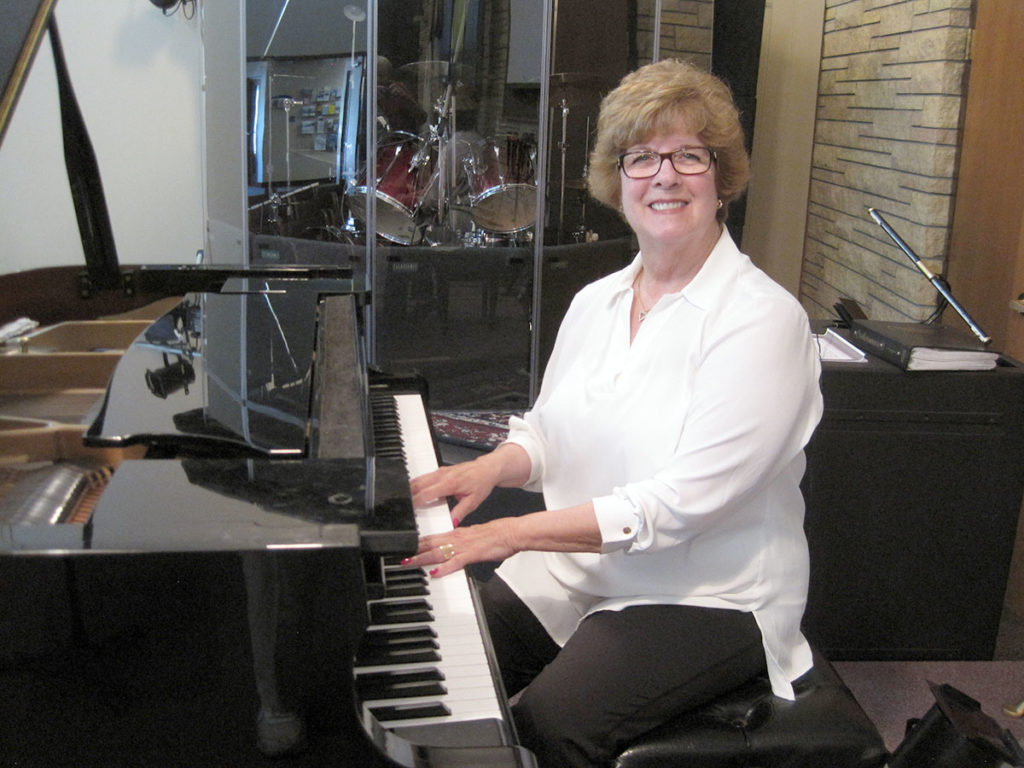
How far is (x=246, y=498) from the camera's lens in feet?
3.28

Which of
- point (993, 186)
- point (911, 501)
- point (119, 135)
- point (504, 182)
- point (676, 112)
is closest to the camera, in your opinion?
point (676, 112)

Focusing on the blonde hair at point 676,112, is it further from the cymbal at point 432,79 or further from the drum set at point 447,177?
the cymbal at point 432,79

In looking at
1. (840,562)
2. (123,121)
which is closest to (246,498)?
(840,562)

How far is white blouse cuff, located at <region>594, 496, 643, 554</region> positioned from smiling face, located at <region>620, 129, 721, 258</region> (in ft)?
1.52

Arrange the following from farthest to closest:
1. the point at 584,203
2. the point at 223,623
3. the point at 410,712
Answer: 1. the point at 584,203
2. the point at 410,712
3. the point at 223,623

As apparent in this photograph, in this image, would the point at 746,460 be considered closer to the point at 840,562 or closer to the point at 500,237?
the point at 840,562

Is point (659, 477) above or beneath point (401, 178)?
beneath

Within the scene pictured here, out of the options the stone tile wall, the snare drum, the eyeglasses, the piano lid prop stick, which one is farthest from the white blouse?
the snare drum

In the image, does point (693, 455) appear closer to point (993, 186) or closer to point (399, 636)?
point (399, 636)

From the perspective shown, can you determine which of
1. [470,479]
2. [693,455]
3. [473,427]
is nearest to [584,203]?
[473,427]

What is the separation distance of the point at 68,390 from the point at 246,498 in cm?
82

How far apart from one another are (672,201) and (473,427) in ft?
9.47

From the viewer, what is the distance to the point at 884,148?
3773mm

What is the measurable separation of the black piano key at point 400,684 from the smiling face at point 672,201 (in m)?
0.82
